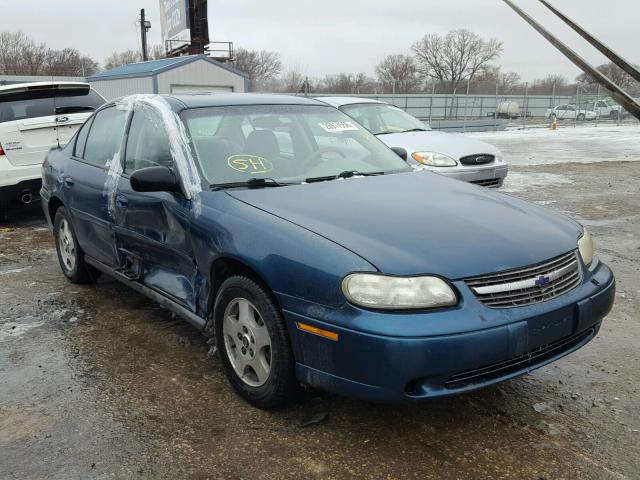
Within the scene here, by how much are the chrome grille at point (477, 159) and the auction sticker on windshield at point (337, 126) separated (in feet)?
13.4

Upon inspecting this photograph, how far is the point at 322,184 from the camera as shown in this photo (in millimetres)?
3414

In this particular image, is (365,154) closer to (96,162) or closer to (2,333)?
(96,162)

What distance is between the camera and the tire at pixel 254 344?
273cm

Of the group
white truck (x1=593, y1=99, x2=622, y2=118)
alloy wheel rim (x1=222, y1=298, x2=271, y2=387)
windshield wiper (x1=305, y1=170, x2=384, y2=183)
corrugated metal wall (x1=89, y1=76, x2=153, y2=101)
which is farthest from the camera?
white truck (x1=593, y1=99, x2=622, y2=118)

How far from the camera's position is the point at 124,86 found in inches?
1019

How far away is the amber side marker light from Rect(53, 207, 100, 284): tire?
116 inches

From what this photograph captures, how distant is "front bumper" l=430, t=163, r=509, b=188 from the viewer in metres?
7.79

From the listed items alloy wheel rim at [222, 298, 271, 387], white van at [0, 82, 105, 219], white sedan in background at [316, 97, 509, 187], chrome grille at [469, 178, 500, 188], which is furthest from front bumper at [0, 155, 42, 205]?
chrome grille at [469, 178, 500, 188]

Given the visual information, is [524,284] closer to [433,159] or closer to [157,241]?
[157,241]

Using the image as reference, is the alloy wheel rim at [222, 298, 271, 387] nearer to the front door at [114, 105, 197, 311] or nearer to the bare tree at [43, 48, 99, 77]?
the front door at [114, 105, 197, 311]

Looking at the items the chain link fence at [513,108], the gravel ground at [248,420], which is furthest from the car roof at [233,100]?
the chain link fence at [513,108]

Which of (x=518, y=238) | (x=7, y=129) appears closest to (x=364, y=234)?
(x=518, y=238)

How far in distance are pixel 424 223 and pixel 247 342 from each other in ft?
3.47

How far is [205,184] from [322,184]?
0.66 metres
